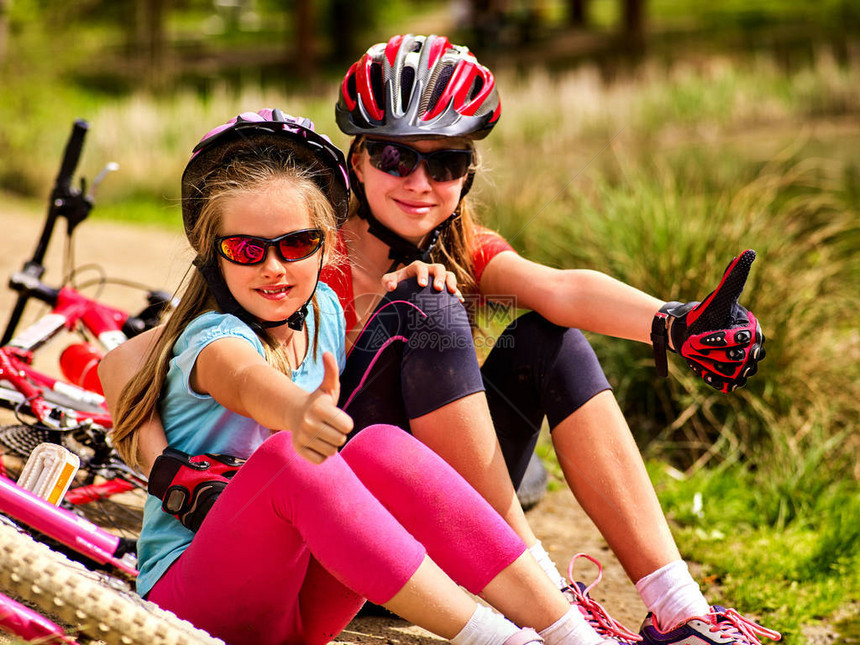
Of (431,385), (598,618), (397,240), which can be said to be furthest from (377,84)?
(598,618)

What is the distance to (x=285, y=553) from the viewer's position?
1.80 m

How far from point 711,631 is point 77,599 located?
1.34m

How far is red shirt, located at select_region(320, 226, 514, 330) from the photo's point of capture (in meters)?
2.48

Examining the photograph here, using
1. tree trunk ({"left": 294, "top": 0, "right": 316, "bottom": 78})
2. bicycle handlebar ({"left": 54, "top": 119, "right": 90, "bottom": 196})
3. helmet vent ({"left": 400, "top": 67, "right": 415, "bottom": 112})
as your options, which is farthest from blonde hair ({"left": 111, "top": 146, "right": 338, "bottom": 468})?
tree trunk ({"left": 294, "top": 0, "right": 316, "bottom": 78})

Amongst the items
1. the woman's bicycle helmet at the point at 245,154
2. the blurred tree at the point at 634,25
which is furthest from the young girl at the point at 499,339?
the blurred tree at the point at 634,25

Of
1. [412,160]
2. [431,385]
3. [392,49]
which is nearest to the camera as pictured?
[431,385]

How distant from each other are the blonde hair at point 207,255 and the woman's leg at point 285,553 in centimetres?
30

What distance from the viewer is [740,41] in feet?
Answer: 72.6

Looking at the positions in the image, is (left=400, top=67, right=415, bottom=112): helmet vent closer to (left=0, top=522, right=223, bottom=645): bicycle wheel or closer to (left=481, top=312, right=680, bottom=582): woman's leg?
(left=481, top=312, right=680, bottom=582): woman's leg

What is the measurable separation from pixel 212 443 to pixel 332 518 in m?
0.41

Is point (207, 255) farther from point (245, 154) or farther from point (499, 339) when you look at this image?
point (499, 339)

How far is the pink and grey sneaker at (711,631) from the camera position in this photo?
2.07 m

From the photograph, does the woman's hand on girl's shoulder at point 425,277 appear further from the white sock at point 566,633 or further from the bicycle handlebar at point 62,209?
the bicycle handlebar at point 62,209

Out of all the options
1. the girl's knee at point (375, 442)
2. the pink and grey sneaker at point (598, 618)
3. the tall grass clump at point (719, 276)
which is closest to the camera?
the girl's knee at point (375, 442)
